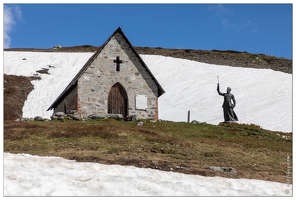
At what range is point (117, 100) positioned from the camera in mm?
41781

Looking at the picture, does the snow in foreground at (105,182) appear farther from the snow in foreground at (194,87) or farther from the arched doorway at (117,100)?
the snow in foreground at (194,87)

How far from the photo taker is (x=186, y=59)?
311 feet

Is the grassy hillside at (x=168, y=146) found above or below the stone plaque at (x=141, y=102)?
below

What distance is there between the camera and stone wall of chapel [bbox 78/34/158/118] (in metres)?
40.3

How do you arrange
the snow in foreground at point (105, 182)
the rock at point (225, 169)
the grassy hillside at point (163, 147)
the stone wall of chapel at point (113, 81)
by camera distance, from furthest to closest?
1. the stone wall of chapel at point (113, 81)
2. the grassy hillside at point (163, 147)
3. the rock at point (225, 169)
4. the snow in foreground at point (105, 182)

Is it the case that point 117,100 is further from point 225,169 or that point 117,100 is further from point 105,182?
point 105,182

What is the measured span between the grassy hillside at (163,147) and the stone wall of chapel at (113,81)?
23.8 ft

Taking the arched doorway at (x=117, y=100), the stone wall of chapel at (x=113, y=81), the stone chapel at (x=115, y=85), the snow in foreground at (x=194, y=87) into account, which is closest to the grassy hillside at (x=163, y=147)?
the stone wall of chapel at (x=113, y=81)

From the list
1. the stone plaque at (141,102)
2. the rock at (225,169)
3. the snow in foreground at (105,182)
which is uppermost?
the stone plaque at (141,102)

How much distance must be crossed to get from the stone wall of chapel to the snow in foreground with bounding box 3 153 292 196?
2227cm

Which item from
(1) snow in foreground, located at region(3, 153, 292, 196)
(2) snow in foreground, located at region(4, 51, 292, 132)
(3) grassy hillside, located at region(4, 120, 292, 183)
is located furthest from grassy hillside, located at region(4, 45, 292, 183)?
(2) snow in foreground, located at region(4, 51, 292, 132)

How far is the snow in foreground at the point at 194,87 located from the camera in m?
56.9

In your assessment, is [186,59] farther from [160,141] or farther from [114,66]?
[160,141]

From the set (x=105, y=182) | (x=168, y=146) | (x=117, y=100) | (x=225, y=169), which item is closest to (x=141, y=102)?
(x=117, y=100)
